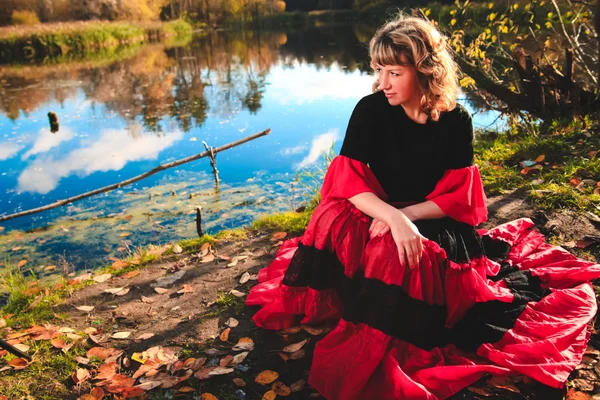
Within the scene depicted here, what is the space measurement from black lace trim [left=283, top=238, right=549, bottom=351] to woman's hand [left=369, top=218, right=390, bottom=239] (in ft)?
0.74

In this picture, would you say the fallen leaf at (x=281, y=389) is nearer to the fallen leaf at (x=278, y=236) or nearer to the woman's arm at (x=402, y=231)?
the woman's arm at (x=402, y=231)

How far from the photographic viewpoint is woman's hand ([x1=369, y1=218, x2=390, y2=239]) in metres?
2.14

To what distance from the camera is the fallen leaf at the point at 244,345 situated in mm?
2471

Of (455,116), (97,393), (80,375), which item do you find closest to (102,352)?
(80,375)

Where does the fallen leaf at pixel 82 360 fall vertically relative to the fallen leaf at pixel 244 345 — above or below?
below

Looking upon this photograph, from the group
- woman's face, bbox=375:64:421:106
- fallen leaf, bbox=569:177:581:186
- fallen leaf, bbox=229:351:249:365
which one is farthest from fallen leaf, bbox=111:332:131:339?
fallen leaf, bbox=569:177:581:186

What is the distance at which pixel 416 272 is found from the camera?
2092 millimetres

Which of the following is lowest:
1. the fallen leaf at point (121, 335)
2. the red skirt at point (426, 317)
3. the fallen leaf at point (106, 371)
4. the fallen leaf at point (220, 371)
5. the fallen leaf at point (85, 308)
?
the fallen leaf at point (85, 308)

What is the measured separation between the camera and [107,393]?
2.20 m

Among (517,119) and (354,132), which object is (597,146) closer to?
(517,119)

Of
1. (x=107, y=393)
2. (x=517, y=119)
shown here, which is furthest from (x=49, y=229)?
(x=517, y=119)

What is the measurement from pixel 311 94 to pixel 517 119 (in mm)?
6077

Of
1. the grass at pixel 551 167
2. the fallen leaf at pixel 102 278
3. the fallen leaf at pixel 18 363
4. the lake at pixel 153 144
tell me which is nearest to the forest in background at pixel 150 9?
the lake at pixel 153 144

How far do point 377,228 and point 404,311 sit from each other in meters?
0.42
